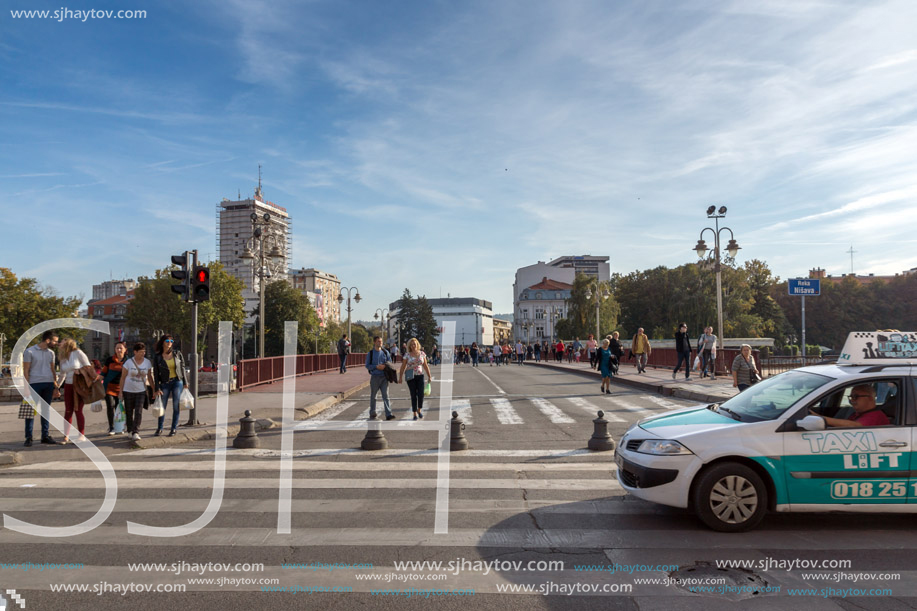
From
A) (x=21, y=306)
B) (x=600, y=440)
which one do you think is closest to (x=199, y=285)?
(x=600, y=440)

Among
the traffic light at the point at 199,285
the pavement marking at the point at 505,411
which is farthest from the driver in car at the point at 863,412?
the traffic light at the point at 199,285

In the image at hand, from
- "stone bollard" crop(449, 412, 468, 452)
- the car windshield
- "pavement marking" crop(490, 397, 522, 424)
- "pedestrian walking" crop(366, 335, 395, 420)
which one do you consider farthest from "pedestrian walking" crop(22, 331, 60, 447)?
the car windshield

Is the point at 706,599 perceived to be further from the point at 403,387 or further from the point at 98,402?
the point at 403,387

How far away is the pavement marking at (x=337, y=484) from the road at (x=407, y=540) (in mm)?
24

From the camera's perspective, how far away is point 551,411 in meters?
15.8

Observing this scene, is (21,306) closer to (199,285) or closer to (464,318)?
(199,285)

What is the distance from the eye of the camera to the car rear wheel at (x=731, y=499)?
18.8 ft

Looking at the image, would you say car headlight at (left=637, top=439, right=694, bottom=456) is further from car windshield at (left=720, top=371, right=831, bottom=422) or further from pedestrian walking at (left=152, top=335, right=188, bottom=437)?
pedestrian walking at (left=152, top=335, right=188, bottom=437)

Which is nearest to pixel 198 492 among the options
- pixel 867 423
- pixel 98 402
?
pixel 98 402

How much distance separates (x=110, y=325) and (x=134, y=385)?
5071 inches

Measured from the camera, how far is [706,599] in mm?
4285

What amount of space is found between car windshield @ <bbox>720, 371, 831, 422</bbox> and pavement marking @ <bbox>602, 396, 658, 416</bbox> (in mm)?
7010

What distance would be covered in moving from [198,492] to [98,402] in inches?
181

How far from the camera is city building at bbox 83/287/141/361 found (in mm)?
120500
